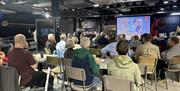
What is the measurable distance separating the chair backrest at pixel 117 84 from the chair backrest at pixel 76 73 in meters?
0.72

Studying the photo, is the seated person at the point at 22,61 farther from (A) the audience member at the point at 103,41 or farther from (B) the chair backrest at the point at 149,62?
(A) the audience member at the point at 103,41

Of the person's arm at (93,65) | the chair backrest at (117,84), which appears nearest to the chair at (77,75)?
the person's arm at (93,65)

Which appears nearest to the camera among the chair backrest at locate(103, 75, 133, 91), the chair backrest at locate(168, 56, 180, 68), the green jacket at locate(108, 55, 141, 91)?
the chair backrest at locate(103, 75, 133, 91)

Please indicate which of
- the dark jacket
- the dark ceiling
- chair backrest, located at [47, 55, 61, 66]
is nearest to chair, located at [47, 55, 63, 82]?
chair backrest, located at [47, 55, 61, 66]

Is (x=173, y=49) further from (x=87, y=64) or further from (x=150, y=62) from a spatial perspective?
(x=87, y=64)

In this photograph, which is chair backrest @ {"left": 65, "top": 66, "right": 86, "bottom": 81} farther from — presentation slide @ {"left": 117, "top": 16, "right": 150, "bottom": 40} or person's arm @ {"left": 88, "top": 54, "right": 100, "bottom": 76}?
presentation slide @ {"left": 117, "top": 16, "right": 150, "bottom": 40}

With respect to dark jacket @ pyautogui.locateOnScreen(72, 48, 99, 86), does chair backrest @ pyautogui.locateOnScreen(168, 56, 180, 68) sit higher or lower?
lower

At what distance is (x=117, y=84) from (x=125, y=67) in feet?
1.24

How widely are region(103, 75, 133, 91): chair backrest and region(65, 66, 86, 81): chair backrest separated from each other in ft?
2.35

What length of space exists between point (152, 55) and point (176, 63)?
0.62m

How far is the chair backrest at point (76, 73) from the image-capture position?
371cm

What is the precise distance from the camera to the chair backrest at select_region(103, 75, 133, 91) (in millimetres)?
2822

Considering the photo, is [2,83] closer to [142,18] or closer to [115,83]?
[115,83]

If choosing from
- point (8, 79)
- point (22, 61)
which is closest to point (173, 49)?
point (22, 61)
